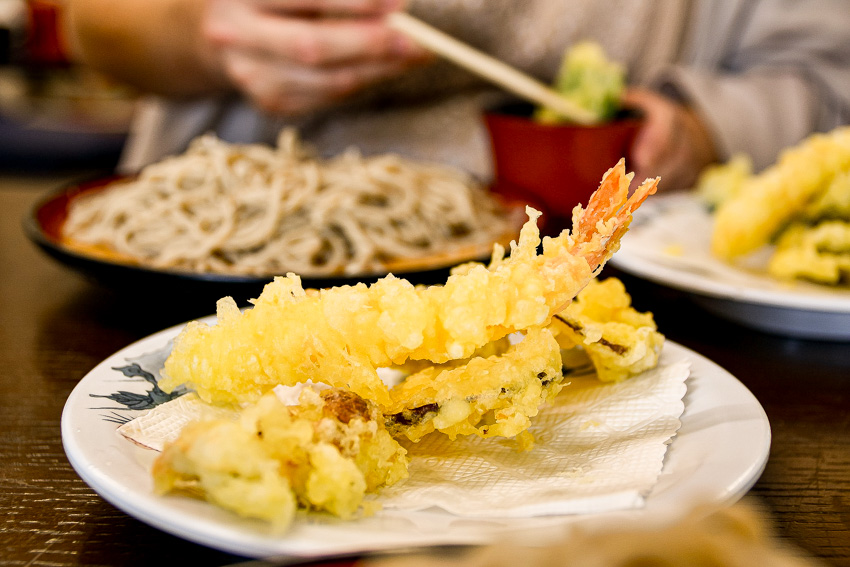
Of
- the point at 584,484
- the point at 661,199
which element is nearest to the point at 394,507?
the point at 584,484

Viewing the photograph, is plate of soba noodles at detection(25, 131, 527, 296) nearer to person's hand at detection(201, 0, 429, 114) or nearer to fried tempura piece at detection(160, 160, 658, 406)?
person's hand at detection(201, 0, 429, 114)

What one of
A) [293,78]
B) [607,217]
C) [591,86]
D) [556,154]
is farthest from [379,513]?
[293,78]

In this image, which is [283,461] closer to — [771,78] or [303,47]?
[303,47]

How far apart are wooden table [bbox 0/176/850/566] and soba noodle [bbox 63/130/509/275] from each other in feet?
0.52

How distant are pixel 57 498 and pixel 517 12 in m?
2.68

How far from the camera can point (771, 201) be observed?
1.60m

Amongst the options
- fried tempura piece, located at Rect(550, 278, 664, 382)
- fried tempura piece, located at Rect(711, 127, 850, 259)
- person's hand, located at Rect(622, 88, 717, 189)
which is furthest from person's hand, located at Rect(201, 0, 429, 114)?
fried tempura piece, located at Rect(550, 278, 664, 382)

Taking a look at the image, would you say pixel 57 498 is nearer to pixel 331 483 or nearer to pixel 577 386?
pixel 331 483

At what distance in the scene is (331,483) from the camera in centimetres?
Result: 62

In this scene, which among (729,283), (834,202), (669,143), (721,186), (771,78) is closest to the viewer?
(729,283)

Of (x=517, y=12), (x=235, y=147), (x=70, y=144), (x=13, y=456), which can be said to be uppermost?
(x=517, y=12)

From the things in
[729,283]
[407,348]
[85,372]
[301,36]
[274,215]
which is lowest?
[85,372]

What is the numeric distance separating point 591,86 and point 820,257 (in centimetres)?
91

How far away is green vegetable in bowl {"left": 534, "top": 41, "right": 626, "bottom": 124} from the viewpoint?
2139mm
